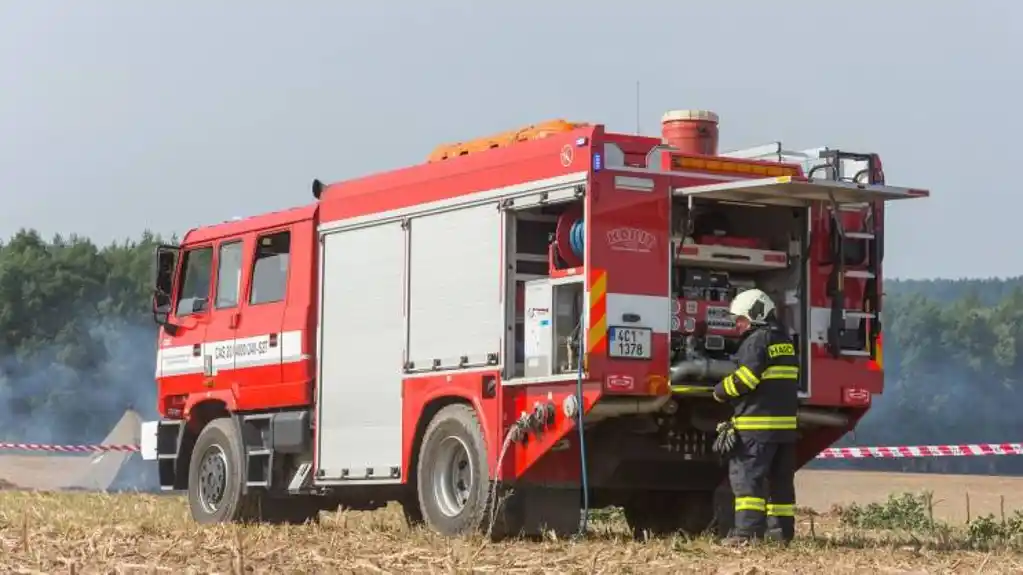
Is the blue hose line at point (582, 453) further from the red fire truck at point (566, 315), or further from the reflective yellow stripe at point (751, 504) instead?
the reflective yellow stripe at point (751, 504)

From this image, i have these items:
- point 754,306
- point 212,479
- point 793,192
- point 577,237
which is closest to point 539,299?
point 577,237

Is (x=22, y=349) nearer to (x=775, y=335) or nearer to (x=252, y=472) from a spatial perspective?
(x=252, y=472)

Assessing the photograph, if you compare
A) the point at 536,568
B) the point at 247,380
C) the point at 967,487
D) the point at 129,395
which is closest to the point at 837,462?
the point at 129,395

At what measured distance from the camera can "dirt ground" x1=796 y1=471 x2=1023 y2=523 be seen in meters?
23.1

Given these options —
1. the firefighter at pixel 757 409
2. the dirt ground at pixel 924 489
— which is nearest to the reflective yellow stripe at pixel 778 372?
the firefighter at pixel 757 409

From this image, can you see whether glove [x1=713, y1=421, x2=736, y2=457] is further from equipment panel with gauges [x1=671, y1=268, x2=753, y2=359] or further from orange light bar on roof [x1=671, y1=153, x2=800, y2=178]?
orange light bar on roof [x1=671, y1=153, x2=800, y2=178]

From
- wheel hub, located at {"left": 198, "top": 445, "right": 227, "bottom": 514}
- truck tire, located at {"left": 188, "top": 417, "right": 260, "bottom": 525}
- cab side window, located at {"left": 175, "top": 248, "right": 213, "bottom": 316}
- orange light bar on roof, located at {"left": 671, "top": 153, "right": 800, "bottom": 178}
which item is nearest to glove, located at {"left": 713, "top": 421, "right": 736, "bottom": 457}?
orange light bar on roof, located at {"left": 671, "top": 153, "right": 800, "bottom": 178}

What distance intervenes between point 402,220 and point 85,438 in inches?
1250

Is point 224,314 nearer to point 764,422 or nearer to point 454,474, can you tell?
point 454,474

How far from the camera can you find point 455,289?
45.7 feet

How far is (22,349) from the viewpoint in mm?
46844

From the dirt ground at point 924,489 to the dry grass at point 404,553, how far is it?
7.65 meters

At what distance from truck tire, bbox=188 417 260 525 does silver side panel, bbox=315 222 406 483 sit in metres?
1.22

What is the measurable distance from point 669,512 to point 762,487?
7.03 ft
